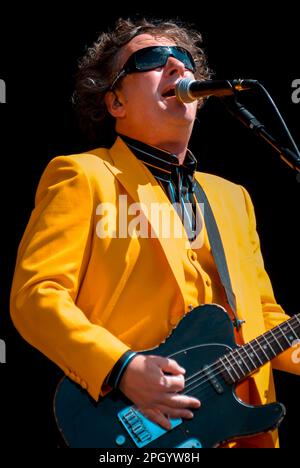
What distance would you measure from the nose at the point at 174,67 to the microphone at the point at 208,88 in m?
0.16

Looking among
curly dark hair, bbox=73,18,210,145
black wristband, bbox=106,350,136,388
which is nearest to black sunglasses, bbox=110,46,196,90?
curly dark hair, bbox=73,18,210,145

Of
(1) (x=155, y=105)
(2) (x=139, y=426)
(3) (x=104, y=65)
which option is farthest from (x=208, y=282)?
(3) (x=104, y=65)

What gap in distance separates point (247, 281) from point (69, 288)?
2.05 feet

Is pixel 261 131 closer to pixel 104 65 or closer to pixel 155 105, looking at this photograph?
pixel 155 105

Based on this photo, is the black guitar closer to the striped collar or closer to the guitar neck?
the guitar neck

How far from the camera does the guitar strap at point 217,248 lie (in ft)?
7.50

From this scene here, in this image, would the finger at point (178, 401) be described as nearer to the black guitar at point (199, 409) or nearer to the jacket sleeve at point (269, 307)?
the black guitar at point (199, 409)

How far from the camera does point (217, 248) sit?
2.37 meters

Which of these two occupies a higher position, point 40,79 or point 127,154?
point 40,79

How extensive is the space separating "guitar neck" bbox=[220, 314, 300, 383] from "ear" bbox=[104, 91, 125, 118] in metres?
0.94

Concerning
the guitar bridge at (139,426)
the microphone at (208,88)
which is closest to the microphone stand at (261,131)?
the microphone at (208,88)

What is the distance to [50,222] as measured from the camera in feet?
7.14

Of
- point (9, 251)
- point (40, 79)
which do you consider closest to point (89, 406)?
point (9, 251)

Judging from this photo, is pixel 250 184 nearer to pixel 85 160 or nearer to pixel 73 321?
pixel 85 160
